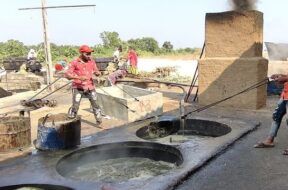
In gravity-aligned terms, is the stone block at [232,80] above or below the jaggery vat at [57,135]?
above

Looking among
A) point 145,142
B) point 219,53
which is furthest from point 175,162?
point 219,53

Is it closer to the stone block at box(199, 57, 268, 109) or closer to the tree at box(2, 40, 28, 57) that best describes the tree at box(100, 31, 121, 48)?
the tree at box(2, 40, 28, 57)

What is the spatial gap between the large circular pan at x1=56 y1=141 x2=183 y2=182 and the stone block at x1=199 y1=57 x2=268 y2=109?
4.03 meters

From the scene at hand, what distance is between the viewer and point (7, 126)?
7266 mm

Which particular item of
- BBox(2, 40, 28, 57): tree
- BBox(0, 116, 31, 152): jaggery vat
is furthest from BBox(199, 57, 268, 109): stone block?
BBox(2, 40, 28, 57): tree

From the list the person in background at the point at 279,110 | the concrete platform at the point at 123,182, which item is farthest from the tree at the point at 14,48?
the person in background at the point at 279,110

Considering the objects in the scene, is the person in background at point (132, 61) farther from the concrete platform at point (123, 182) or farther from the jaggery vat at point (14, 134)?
the jaggery vat at point (14, 134)

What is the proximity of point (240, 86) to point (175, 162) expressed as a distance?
4316 mm

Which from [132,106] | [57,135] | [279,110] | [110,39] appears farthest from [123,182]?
[110,39]

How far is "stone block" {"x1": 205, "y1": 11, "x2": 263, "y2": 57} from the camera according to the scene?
33.3 feet

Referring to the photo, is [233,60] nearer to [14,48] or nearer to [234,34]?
[234,34]

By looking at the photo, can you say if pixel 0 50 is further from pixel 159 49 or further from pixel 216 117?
pixel 216 117

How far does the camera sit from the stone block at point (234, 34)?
1014 cm

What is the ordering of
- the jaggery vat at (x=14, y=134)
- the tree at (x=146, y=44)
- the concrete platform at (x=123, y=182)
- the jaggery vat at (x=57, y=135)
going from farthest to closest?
the tree at (x=146, y=44) → the jaggery vat at (x=14, y=134) → the jaggery vat at (x=57, y=135) → the concrete platform at (x=123, y=182)
